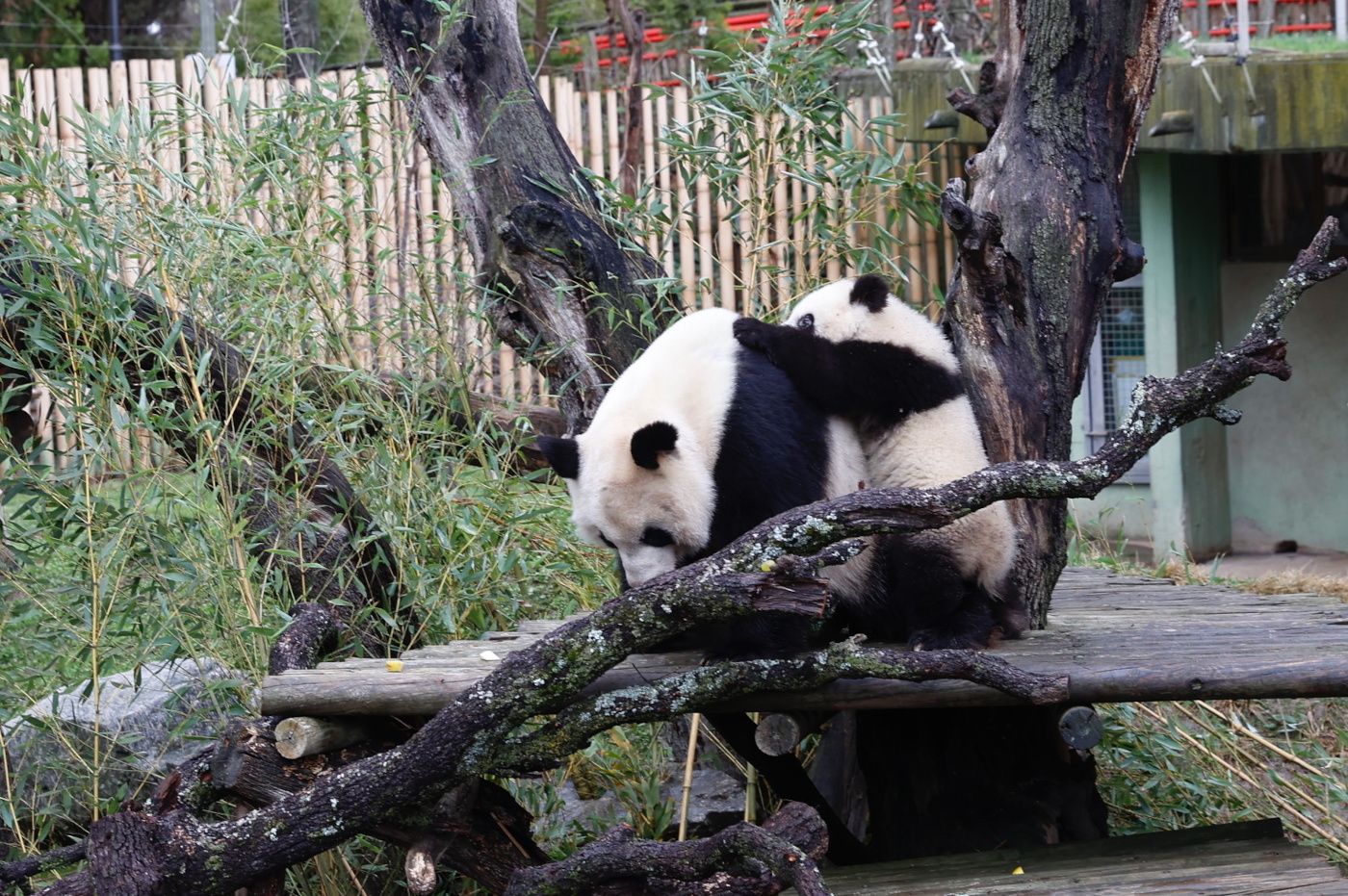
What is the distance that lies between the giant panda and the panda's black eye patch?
544 millimetres

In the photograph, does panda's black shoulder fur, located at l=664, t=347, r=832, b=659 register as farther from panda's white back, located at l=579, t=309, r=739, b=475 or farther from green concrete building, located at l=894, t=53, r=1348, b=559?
green concrete building, located at l=894, t=53, r=1348, b=559

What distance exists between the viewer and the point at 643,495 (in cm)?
338

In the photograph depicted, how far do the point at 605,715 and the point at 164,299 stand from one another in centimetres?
182

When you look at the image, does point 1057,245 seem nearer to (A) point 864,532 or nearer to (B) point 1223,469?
(A) point 864,532

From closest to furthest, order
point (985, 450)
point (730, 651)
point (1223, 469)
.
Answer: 1. point (730, 651)
2. point (985, 450)
3. point (1223, 469)

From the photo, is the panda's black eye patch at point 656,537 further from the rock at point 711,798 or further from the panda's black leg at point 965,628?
the rock at point 711,798

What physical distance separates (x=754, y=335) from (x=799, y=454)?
36cm

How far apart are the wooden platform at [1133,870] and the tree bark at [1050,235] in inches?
24.9

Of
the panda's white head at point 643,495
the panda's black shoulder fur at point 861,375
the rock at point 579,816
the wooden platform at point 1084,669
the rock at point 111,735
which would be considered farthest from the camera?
the rock at point 579,816

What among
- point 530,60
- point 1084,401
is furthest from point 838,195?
point 530,60

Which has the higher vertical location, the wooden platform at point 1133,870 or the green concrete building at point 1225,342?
the green concrete building at point 1225,342

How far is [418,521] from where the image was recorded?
4.30 metres

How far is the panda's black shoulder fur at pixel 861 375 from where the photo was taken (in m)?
3.65

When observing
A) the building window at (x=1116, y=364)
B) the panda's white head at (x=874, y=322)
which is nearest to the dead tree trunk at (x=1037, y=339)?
the panda's white head at (x=874, y=322)
